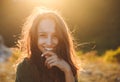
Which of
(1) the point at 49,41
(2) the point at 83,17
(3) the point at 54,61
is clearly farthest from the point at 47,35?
(2) the point at 83,17

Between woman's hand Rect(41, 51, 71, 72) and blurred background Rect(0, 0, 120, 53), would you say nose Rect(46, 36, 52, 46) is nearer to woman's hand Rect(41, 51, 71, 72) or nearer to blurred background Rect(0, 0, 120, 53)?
woman's hand Rect(41, 51, 71, 72)

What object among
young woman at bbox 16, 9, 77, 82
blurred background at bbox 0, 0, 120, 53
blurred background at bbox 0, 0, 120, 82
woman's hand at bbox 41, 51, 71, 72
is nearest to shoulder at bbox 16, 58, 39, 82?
young woman at bbox 16, 9, 77, 82

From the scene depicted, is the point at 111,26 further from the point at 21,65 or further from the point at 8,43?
the point at 21,65

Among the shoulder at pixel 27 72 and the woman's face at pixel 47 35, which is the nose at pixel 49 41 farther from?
the shoulder at pixel 27 72

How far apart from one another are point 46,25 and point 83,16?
25664 millimetres

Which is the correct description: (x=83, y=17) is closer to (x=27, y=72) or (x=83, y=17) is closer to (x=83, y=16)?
(x=83, y=16)

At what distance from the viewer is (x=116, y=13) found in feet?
92.0

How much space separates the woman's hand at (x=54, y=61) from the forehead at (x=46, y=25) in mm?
154

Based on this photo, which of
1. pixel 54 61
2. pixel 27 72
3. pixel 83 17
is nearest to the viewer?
pixel 54 61

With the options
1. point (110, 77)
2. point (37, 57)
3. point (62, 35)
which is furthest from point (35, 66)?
point (110, 77)

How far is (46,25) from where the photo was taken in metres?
2.96

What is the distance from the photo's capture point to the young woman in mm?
2953

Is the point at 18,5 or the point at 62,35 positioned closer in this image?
the point at 62,35

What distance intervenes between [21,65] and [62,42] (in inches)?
10.8
